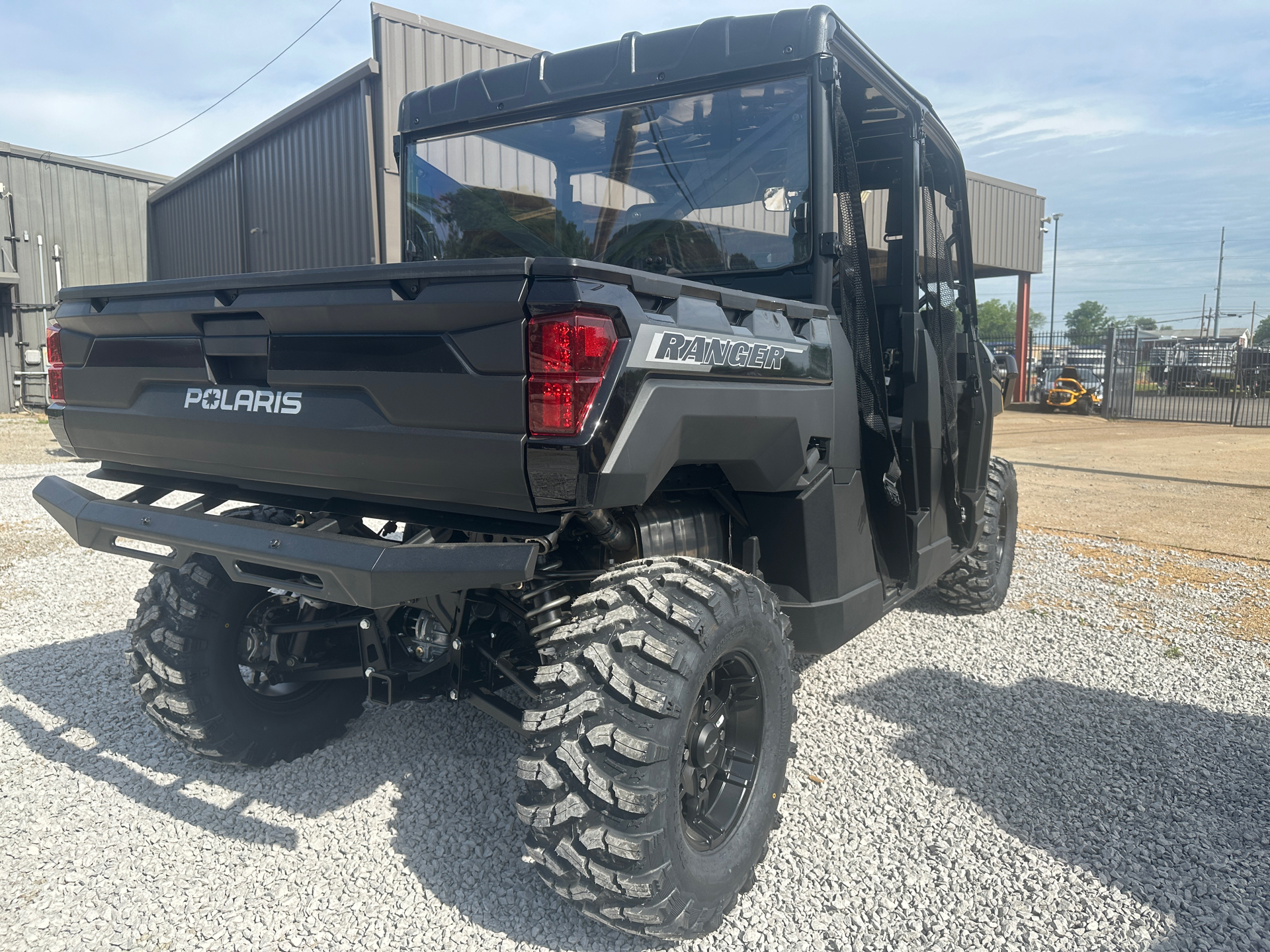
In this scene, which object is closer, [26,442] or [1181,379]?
[26,442]

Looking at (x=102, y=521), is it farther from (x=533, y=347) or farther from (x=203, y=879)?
(x=533, y=347)

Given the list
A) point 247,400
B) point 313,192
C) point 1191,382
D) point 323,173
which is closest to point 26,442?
point 313,192

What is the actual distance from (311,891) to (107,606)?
146 inches

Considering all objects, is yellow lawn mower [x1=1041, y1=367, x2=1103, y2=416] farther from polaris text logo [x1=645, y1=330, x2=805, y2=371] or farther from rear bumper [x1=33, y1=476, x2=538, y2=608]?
rear bumper [x1=33, y1=476, x2=538, y2=608]

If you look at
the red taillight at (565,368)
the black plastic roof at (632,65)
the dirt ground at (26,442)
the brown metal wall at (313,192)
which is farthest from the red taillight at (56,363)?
the brown metal wall at (313,192)

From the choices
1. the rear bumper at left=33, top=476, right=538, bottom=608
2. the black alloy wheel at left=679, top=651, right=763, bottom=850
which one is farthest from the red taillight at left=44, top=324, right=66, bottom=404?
the black alloy wheel at left=679, top=651, right=763, bottom=850

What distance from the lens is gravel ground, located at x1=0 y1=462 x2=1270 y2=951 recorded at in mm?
2424

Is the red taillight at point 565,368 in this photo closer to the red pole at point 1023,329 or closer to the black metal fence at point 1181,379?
the black metal fence at point 1181,379

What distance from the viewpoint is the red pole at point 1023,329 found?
90.7 feet

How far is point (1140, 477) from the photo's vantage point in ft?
38.7

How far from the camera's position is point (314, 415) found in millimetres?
2346

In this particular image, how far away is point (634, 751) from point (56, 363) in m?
2.35

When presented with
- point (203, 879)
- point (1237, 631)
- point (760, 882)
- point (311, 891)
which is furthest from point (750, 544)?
point (1237, 631)

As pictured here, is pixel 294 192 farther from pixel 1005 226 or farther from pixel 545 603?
pixel 1005 226
